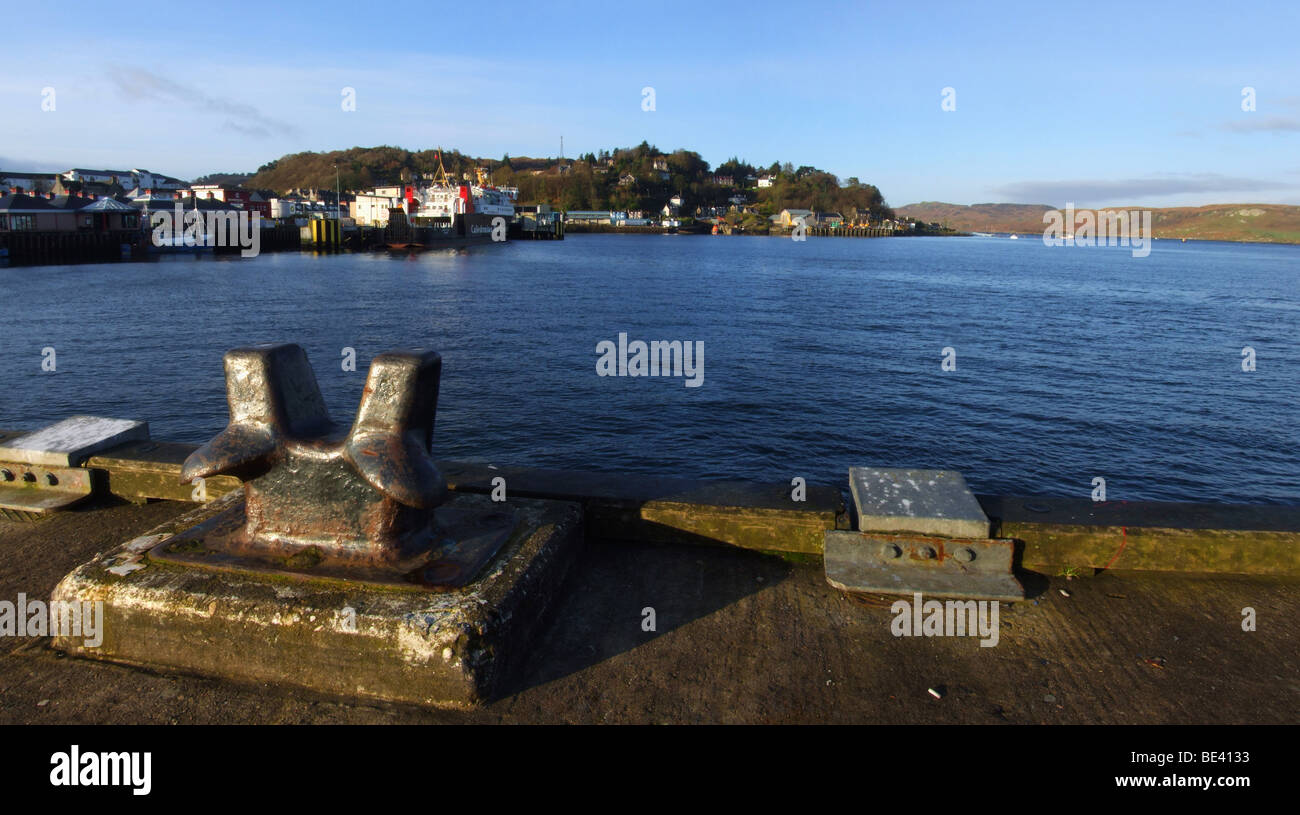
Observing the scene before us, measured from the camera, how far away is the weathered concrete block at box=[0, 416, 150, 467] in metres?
5.23

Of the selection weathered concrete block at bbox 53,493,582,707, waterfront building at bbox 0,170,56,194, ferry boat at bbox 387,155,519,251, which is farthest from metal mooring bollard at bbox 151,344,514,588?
waterfront building at bbox 0,170,56,194

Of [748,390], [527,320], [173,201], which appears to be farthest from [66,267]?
[748,390]

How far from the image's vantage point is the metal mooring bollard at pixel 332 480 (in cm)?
370

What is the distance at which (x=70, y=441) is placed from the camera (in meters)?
5.40

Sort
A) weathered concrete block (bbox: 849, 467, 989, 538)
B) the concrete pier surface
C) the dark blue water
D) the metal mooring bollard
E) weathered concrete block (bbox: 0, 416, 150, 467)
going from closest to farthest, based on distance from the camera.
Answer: the concrete pier surface
the metal mooring bollard
weathered concrete block (bbox: 849, 467, 989, 538)
weathered concrete block (bbox: 0, 416, 150, 467)
the dark blue water

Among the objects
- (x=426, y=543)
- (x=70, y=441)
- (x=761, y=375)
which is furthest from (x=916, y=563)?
(x=761, y=375)

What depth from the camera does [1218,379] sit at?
22.6 m

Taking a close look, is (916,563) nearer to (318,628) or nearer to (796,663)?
(796,663)

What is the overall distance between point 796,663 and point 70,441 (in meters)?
5.27

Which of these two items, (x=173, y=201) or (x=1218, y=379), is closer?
(x=1218, y=379)

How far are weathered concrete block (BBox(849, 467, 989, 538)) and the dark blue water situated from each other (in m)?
8.61

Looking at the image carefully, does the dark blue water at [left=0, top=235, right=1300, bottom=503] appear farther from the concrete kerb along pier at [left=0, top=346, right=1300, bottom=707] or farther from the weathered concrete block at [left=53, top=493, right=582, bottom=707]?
the weathered concrete block at [left=53, top=493, right=582, bottom=707]
